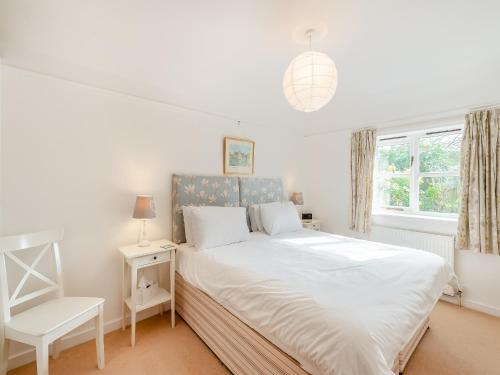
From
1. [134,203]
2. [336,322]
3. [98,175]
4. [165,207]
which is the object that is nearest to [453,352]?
[336,322]

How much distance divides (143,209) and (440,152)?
3584 mm

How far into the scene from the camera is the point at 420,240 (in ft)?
9.35

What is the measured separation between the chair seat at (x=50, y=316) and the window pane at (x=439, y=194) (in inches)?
149

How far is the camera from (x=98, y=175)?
81.4 inches

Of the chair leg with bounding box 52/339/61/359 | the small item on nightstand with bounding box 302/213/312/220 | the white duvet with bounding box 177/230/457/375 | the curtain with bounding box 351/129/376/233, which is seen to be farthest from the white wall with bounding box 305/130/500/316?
the chair leg with bounding box 52/339/61/359

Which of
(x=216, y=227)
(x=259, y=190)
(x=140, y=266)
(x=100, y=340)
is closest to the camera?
(x=100, y=340)

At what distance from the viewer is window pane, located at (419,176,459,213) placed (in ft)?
9.26

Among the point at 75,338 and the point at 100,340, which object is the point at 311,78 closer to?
the point at 100,340

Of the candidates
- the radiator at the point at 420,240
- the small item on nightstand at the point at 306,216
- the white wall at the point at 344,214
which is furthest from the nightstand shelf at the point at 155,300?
the radiator at the point at 420,240

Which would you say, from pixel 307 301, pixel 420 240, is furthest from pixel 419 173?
pixel 307 301

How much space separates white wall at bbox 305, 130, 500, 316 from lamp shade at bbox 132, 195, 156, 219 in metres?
2.84

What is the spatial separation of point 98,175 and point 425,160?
12.7 ft

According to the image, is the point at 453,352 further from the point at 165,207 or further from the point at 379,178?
the point at 165,207

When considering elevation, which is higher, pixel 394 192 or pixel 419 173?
pixel 419 173
